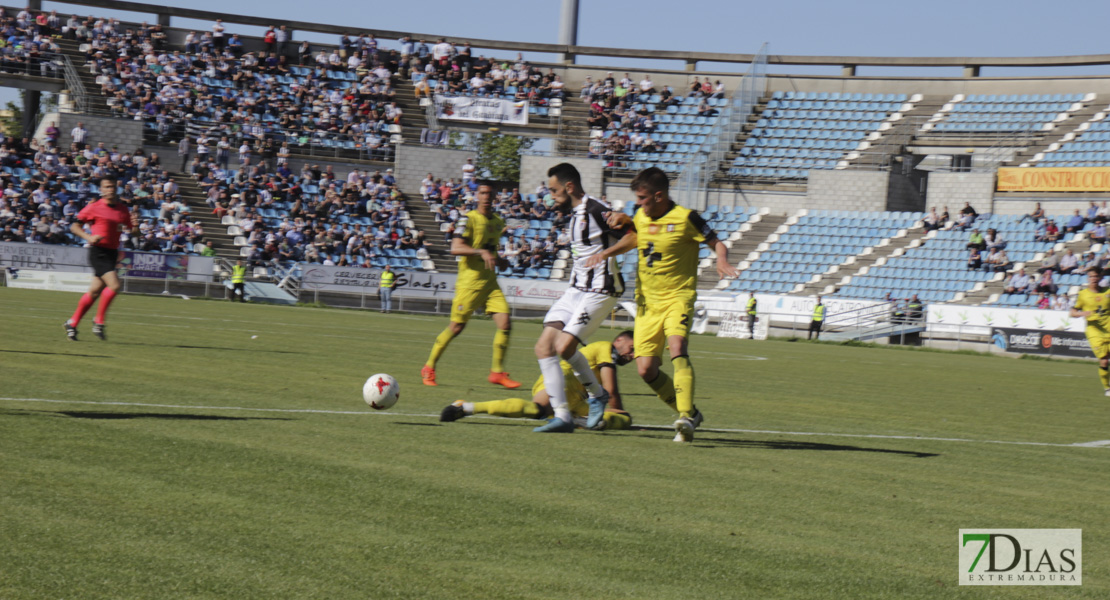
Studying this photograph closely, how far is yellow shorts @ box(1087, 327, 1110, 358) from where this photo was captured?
21.1 metres

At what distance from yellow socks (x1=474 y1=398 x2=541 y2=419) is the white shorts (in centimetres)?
72

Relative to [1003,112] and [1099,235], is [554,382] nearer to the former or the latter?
[1099,235]

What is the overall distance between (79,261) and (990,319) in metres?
30.8

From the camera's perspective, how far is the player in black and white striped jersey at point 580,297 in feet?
30.7

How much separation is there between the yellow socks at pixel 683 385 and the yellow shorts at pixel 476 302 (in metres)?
5.17

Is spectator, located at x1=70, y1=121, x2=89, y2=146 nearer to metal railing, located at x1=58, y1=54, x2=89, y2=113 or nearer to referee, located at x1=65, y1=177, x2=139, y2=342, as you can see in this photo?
metal railing, located at x1=58, y1=54, x2=89, y2=113

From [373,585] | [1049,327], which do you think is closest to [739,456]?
[373,585]

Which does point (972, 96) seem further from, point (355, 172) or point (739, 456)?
point (739, 456)

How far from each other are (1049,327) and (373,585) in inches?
1414

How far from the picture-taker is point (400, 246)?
45.5 meters

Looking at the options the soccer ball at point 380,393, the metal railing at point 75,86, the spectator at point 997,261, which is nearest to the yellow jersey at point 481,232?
the soccer ball at point 380,393

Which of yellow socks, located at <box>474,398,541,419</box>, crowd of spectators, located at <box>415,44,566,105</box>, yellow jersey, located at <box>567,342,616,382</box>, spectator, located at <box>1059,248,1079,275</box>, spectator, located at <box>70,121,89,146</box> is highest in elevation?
crowd of spectators, located at <box>415,44,566,105</box>

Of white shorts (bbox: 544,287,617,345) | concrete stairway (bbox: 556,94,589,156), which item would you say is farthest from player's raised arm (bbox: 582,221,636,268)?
concrete stairway (bbox: 556,94,589,156)

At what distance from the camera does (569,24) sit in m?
60.7
